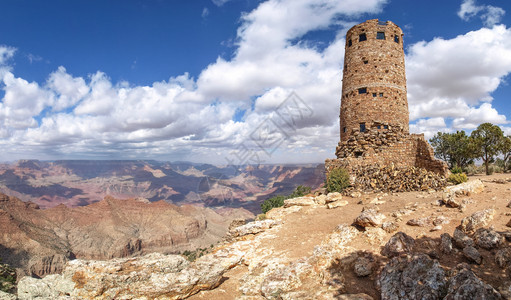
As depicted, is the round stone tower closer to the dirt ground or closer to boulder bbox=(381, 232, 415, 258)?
the dirt ground

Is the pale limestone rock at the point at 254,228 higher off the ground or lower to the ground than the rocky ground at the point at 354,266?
lower

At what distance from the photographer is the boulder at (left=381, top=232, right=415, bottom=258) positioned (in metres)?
9.09

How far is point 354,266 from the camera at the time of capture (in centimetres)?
937

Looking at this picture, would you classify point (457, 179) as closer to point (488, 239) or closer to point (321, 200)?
point (321, 200)

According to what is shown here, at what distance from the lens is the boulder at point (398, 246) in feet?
29.8

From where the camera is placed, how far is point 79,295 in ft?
27.7

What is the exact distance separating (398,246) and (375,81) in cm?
2029

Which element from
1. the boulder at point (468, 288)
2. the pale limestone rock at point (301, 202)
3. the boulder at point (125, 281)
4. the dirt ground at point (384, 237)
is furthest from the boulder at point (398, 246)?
the pale limestone rock at point (301, 202)

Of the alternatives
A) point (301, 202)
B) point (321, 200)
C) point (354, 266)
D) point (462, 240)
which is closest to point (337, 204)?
point (321, 200)

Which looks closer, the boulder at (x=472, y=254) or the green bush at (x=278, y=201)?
the boulder at (x=472, y=254)

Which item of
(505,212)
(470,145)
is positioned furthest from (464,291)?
(470,145)

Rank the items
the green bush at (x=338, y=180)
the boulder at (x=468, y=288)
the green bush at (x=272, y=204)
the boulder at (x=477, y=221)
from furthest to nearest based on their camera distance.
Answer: the green bush at (x=272, y=204) → the green bush at (x=338, y=180) → the boulder at (x=477, y=221) → the boulder at (x=468, y=288)

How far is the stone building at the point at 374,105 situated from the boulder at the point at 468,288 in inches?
650

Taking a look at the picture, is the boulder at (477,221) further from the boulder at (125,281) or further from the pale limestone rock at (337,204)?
the boulder at (125,281)
